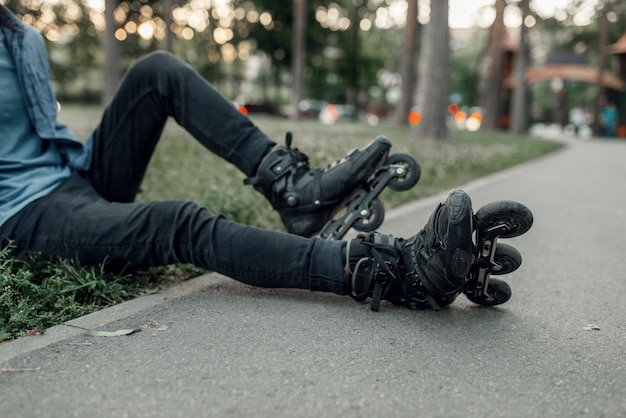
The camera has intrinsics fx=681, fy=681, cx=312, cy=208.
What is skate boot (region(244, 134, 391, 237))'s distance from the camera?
9.62 ft

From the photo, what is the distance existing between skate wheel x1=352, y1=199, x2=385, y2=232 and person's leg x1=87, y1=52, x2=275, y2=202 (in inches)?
21.0

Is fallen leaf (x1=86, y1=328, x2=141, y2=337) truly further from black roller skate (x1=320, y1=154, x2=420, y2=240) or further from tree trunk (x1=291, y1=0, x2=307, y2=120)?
tree trunk (x1=291, y1=0, x2=307, y2=120)

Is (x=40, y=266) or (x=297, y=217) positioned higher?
(x=297, y=217)

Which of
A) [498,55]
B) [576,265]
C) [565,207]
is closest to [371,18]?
[498,55]

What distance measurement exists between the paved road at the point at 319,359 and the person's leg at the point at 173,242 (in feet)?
0.60

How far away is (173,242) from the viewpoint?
2.66 meters

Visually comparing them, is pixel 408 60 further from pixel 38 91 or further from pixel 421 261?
pixel 421 261

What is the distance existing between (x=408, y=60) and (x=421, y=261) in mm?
22388

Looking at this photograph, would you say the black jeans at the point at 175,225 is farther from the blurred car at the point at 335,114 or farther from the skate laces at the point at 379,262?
the blurred car at the point at 335,114

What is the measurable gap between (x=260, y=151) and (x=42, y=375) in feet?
4.56

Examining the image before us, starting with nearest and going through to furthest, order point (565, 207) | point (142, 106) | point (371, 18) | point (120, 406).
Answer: point (120, 406), point (142, 106), point (565, 207), point (371, 18)

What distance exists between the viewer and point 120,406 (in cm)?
184

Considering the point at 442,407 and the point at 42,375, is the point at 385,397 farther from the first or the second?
the point at 42,375

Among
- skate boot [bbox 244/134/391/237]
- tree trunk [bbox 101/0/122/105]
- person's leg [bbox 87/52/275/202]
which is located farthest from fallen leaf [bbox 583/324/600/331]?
tree trunk [bbox 101/0/122/105]
